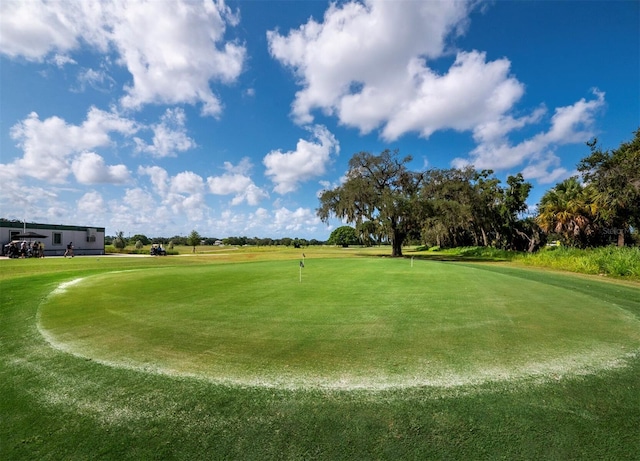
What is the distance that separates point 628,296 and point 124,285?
709 inches

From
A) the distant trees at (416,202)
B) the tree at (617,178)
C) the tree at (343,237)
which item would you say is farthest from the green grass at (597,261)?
the tree at (343,237)

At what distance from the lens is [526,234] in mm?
45812

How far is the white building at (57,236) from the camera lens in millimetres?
38656

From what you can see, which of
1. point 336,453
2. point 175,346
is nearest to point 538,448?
point 336,453

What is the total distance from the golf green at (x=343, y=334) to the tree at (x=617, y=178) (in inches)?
751

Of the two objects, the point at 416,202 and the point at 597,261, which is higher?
the point at 416,202

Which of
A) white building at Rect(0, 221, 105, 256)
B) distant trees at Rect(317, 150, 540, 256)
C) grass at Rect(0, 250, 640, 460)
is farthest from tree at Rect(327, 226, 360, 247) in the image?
grass at Rect(0, 250, 640, 460)

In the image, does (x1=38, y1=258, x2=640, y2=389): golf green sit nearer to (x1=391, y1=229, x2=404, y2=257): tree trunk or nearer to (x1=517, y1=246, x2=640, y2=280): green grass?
(x1=517, y1=246, x2=640, y2=280): green grass

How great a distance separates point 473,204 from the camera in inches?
1566

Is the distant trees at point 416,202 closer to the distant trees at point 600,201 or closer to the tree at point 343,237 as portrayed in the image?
the distant trees at point 600,201

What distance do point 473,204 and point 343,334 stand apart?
39490 millimetres

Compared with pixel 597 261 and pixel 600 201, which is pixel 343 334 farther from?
pixel 600 201

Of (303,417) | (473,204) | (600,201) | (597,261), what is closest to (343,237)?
(473,204)

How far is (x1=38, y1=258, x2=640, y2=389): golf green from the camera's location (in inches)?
163
